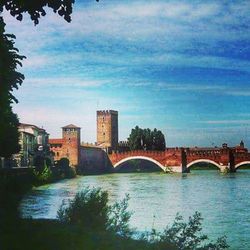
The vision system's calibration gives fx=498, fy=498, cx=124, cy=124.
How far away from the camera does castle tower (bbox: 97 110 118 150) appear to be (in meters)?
99.5

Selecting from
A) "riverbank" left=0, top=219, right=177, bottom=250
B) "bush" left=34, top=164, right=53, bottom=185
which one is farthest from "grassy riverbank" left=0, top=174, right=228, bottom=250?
"bush" left=34, top=164, right=53, bottom=185

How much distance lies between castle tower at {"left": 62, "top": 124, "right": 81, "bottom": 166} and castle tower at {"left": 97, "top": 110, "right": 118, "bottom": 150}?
21463 mm

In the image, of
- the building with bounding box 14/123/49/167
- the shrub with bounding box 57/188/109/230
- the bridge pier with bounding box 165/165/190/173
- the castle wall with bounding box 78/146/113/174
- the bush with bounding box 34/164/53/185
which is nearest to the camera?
the shrub with bounding box 57/188/109/230

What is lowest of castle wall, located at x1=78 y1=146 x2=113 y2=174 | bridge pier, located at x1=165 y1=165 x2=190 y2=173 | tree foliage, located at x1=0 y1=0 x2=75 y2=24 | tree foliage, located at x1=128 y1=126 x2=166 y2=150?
bridge pier, located at x1=165 y1=165 x2=190 y2=173

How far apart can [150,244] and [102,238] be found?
1.00 m

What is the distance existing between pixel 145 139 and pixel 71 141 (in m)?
18.7

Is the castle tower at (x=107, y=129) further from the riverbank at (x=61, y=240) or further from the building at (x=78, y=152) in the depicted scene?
the riverbank at (x=61, y=240)

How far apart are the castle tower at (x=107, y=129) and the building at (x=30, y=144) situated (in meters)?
27.7

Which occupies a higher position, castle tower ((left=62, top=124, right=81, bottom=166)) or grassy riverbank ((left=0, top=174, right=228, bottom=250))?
castle tower ((left=62, top=124, right=81, bottom=166))

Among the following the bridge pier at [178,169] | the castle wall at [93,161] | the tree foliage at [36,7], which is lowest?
the bridge pier at [178,169]

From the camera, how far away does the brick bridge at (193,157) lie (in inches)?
2813

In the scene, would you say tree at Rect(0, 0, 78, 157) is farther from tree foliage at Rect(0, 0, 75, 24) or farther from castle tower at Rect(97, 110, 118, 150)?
castle tower at Rect(97, 110, 118, 150)

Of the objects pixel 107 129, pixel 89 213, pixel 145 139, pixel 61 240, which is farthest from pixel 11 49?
A: pixel 107 129

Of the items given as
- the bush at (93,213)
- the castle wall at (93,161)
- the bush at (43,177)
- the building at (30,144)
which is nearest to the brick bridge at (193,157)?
the castle wall at (93,161)
